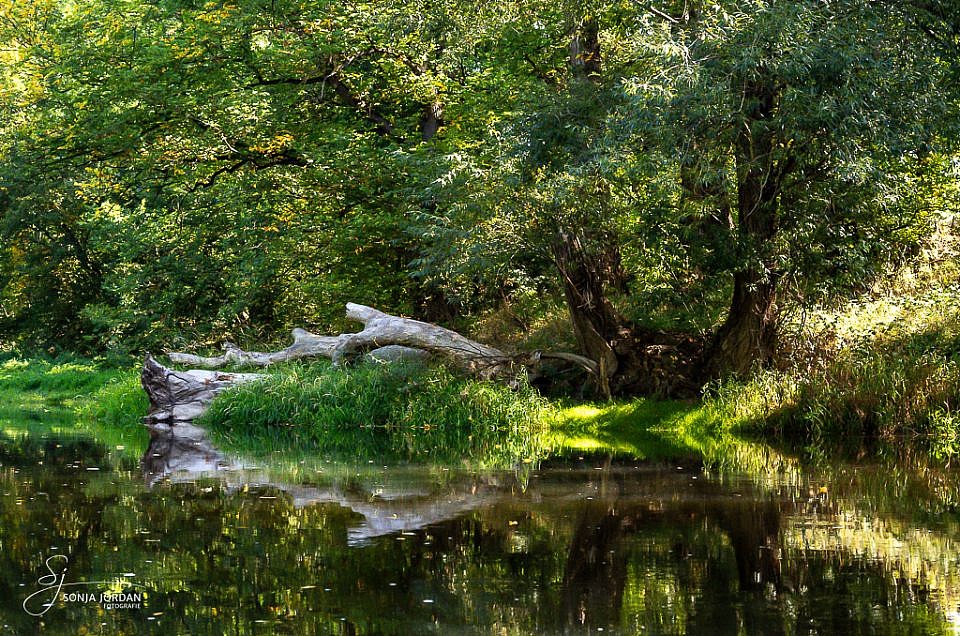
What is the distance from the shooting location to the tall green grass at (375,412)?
52.0ft

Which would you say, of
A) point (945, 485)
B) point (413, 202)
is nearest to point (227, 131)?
point (413, 202)

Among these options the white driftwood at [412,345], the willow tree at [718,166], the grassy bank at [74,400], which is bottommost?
the grassy bank at [74,400]

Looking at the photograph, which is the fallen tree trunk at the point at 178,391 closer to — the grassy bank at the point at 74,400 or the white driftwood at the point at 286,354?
the grassy bank at the point at 74,400

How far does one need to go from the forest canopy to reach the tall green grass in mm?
1696

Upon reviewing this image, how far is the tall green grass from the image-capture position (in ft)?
52.0

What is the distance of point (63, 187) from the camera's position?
89.0ft

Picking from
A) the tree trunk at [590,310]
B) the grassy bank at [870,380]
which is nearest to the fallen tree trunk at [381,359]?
the tree trunk at [590,310]

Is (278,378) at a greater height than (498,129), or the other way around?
(498,129)

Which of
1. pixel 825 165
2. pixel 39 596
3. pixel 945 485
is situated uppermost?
pixel 825 165

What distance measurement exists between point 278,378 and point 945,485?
35.8 ft

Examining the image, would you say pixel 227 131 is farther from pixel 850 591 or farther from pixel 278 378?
pixel 850 591

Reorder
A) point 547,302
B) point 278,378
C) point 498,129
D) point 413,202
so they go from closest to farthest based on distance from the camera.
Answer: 1. point 498,129
2. point 278,378
3. point 547,302
4. point 413,202

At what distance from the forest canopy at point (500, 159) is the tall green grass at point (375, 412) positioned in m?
1.70

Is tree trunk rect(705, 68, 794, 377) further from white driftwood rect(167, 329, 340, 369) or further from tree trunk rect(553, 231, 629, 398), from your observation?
white driftwood rect(167, 329, 340, 369)
